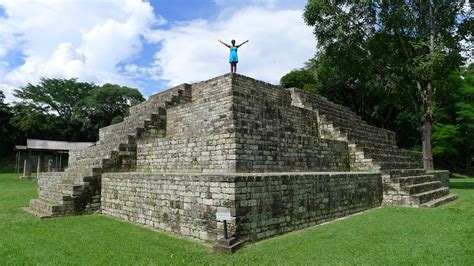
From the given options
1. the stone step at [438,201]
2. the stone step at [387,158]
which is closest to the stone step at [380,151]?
the stone step at [387,158]

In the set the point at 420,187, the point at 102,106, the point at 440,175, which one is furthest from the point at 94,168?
the point at 102,106

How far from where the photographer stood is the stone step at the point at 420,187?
10.7 metres

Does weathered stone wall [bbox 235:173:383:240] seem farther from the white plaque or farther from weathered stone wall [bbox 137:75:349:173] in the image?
weathered stone wall [bbox 137:75:349:173]

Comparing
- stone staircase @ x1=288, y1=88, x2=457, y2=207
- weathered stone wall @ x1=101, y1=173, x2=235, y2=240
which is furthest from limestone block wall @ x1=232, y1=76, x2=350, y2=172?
weathered stone wall @ x1=101, y1=173, x2=235, y2=240

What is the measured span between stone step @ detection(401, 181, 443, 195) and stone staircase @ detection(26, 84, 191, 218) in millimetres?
8635

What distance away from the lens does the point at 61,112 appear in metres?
46.0

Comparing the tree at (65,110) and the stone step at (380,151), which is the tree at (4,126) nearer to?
the tree at (65,110)

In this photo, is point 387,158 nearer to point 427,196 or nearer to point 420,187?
point 420,187

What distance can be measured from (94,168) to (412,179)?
1063 centimetres

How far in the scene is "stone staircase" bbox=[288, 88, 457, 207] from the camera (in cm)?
1083

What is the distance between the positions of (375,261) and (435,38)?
15858 millimetres

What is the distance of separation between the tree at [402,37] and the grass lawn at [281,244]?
9931 millimetres

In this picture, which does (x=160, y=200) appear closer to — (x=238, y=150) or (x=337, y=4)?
(x=238, y=150)

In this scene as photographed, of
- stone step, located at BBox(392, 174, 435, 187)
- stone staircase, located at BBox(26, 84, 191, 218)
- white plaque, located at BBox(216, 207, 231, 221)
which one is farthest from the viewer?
stone step, located at BBox(392, 174, 435, 187)
